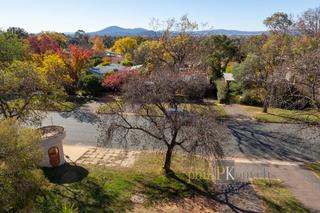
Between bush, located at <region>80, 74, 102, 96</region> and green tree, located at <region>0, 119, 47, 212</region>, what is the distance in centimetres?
2794

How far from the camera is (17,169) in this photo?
1017cm

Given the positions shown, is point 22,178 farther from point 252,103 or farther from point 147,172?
point 252,103

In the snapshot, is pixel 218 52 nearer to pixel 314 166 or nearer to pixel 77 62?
pixel 77 62

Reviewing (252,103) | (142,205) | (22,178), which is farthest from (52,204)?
(252,103)

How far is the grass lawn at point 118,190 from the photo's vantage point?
15402 mm

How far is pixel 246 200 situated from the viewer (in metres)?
16.1

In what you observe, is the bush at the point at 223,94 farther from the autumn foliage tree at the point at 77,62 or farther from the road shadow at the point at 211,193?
the road shadow at the point at 211,193

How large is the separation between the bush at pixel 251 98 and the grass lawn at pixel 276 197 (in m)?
20.1

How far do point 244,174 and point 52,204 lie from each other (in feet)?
37.8

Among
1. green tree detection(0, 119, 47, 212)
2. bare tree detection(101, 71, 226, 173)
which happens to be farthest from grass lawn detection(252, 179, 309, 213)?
green tree detection(0, 119, 47, 212)

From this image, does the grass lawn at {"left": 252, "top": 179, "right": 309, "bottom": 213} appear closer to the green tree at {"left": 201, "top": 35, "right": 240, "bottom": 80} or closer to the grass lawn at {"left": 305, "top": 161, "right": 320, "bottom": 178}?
the grass lawn at {"left": 305, "top": 161, "right": 320, "bottom": 178}

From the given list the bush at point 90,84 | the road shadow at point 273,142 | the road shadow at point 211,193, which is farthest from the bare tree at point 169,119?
the bush at point 90,84

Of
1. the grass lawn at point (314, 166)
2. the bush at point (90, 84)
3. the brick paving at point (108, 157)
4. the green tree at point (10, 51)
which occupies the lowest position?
the grass lawn at point (314, 166)

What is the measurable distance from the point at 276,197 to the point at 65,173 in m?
12.6
